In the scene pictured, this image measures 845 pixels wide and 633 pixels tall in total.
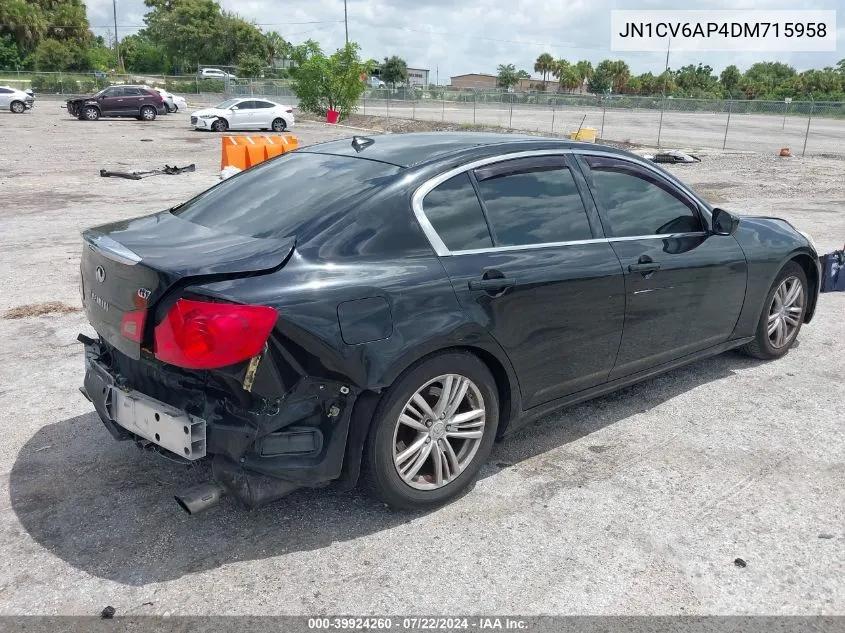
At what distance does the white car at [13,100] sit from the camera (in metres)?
37.9

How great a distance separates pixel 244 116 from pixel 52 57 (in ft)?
195

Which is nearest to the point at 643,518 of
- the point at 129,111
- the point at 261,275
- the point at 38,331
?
the point at 261,275

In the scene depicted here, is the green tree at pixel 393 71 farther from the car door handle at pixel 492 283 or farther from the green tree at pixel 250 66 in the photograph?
the car door handle at pixel 492 283

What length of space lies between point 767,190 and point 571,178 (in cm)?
1380

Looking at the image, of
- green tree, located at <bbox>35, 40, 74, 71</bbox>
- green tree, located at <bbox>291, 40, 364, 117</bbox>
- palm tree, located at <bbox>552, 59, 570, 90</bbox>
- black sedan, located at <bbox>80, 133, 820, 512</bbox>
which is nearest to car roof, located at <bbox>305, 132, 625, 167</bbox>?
black sedan, located at <bbox>80, 133, 820, 512</bbox>

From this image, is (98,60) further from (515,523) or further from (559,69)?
(515,523)

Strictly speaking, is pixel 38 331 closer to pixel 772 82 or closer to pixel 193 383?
pixel 193 383

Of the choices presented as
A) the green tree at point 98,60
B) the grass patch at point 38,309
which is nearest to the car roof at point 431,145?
the grass patch at point 38,309

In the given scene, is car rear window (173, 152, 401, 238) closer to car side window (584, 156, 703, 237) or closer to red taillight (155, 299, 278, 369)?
red taillight (155, 299, 278, 369)

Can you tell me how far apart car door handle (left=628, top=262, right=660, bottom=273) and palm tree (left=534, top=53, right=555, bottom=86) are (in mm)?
135656

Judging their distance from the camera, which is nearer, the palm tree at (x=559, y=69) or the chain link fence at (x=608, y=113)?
the chain link fence at (x=608, y=113)

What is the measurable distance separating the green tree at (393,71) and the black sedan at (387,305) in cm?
10157

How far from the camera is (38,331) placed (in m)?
5.98

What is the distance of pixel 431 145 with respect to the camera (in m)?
3.88
